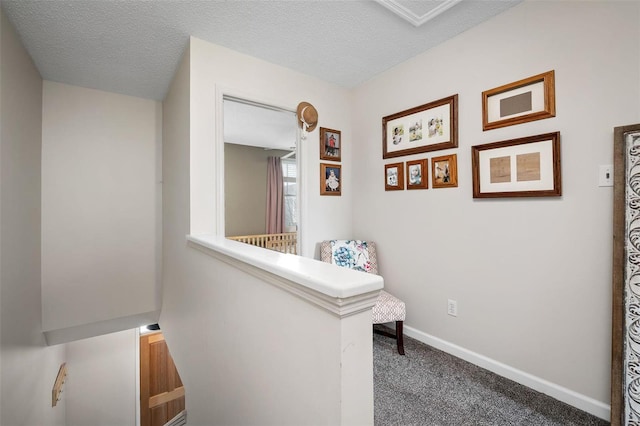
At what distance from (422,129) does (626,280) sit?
148cm

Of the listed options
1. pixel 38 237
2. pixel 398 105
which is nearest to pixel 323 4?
pixel 398 105

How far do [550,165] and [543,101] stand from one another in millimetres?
379

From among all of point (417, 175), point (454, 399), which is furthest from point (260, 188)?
point (454, 399)

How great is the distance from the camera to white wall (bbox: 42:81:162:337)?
8.81 ft

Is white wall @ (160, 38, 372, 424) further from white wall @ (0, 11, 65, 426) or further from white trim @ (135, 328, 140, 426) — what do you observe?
white trim @ (135, 328, 140, 426)

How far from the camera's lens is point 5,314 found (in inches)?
68.0

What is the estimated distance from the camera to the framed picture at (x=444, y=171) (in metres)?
2.04

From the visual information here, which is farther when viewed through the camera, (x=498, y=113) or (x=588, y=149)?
(x=498, y=113)

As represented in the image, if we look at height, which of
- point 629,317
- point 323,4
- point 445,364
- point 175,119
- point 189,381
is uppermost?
point 323,4

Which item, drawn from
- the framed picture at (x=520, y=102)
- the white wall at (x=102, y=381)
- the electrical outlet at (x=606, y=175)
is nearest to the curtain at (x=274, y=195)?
the white wall at (x=102, y=381)

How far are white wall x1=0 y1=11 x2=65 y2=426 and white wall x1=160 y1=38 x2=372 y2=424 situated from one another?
96 centimetres

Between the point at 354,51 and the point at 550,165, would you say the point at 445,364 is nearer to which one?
the point at 550,165

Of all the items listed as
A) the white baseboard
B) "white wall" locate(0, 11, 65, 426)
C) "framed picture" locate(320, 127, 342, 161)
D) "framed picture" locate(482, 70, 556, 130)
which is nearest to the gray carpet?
the white baseboard

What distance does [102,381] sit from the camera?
12.5 feet
